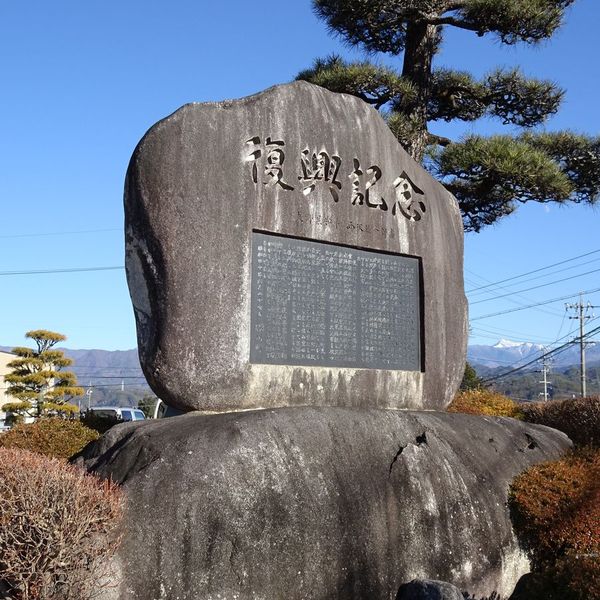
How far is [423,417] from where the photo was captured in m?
6.92

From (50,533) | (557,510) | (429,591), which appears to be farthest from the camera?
(557,510)

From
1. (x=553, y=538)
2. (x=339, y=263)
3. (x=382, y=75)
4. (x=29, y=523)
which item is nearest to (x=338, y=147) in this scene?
(x=339, y=263)

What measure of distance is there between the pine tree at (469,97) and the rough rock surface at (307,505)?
6762 mm

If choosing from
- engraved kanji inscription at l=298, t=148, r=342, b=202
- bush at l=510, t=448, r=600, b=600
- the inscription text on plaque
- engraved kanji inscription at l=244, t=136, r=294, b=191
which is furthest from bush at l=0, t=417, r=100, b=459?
bush at l=510, t=448, r=600, b=600

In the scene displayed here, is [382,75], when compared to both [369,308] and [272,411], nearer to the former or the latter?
[369,308]

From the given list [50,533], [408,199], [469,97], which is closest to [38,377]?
[469,97]

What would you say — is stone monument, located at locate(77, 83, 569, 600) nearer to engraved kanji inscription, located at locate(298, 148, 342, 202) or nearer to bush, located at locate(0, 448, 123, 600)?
engraved kanji inscription, located at locate(298, 148, 342, 202)

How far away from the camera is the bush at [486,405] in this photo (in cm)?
1097

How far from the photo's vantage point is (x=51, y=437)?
7.73m

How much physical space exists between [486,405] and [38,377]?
45.5 feet

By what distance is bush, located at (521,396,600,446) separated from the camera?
9.27 metres

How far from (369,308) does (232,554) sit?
3116 millimetres

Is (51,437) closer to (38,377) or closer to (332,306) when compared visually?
(332,306)

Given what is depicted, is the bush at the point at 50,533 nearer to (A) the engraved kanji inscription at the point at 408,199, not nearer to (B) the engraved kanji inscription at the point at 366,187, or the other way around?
(B) the engraved kanji inscription at the point at 366,187
